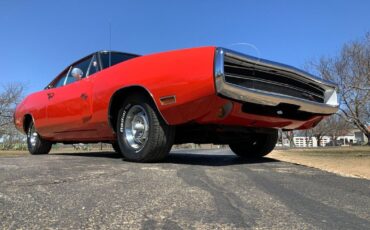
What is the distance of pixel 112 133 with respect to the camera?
18.1ft

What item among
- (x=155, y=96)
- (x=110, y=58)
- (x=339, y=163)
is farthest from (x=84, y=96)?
(x=339, y=163)

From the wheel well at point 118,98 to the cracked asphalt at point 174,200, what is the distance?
1050mm

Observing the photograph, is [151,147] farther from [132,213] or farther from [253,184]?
[132,213]

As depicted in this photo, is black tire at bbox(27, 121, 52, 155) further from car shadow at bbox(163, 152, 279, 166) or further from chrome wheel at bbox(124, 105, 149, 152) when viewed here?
chrome wheel at bbox(124, 105, 149, 152)

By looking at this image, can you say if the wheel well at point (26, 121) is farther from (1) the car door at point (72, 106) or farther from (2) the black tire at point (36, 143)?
(1) the car door at point (72, 106)

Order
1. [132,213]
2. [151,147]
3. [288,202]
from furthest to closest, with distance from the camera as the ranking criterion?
[151,147] < [288,202] < [132,213]

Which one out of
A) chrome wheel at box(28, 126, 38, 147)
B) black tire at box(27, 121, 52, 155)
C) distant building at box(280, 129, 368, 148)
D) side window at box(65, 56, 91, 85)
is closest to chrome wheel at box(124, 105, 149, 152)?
side window at box(65, 56, 91, 85)

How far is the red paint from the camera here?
4129 millimetres

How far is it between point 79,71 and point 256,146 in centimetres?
280

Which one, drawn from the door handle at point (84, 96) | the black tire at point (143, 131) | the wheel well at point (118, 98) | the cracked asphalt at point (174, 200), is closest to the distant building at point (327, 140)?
the door handle at point (84, 96)

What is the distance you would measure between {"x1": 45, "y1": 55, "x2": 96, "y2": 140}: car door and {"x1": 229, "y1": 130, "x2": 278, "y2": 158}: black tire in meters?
2.22

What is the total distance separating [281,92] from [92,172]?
224 centimetres

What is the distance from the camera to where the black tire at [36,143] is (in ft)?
25.5

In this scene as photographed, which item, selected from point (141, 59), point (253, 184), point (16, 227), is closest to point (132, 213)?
point (16, 227)
